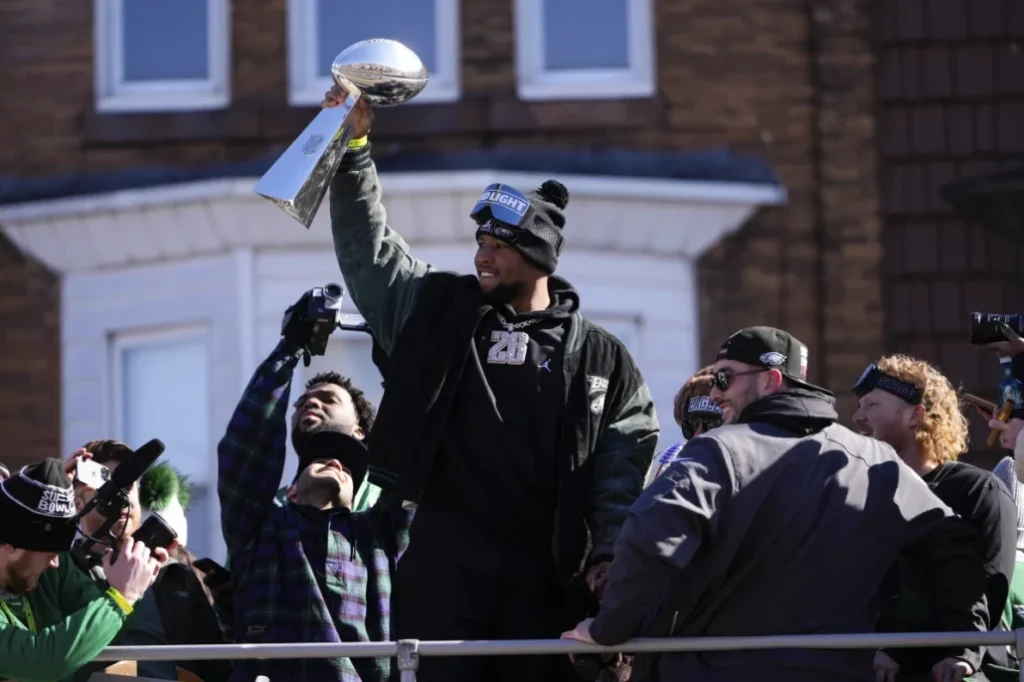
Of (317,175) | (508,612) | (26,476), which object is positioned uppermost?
(317,175)

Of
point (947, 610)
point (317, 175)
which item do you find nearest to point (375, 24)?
point (317, 175)

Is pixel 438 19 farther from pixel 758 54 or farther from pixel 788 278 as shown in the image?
pixel 788 278

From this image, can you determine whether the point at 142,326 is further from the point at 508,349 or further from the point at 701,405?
the point at 508,349

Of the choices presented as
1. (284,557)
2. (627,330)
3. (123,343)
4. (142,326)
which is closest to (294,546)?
(284,557)

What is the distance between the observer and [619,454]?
4980mm

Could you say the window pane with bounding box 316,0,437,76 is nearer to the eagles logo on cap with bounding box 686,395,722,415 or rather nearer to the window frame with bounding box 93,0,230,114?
the window frame with bounding box 93,0,230,114

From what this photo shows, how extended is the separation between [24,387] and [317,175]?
5.54 meters

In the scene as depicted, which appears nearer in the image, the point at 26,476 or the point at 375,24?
the point at 26,476

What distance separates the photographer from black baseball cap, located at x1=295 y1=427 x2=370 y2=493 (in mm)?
5855

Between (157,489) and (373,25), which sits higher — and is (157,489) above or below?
below

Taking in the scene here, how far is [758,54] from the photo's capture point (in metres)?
10.1

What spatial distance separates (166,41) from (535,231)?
19.3 ft

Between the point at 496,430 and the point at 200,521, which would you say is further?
the point at 200,521

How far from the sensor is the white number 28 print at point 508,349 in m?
4.96
